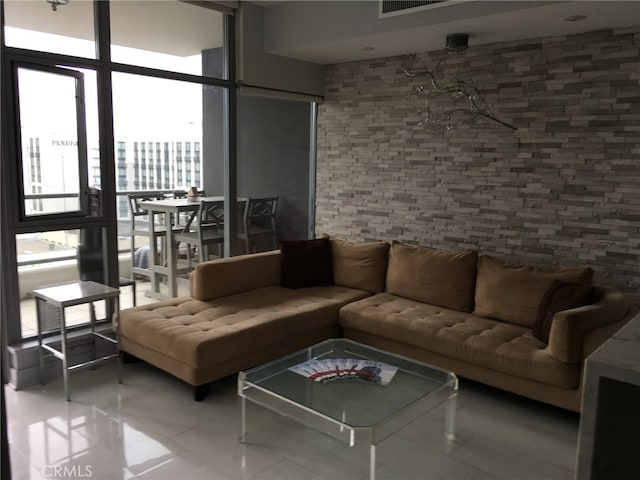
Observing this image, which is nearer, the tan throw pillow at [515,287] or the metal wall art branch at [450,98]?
the tan throw pillow at [515,287]

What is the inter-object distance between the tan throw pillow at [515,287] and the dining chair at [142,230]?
259 centimetres

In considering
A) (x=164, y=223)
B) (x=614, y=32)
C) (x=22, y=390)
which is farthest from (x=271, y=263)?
(x=614, y=32)

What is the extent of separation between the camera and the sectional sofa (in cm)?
302

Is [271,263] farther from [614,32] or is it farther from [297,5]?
[614,32]

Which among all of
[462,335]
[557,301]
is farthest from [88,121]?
[557,301]

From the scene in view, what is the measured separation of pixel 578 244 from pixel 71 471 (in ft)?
11.2

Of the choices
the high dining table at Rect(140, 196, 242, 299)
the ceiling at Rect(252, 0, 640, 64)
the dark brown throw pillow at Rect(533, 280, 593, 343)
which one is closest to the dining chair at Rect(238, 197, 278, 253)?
the high dining table at Rect(140, 196, 242, 299)

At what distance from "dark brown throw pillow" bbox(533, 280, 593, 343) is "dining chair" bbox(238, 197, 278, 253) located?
2.64 metres

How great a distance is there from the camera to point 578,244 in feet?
12.3

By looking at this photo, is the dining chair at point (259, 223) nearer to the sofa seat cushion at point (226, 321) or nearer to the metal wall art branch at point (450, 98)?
the sofa seat cushion at point (226, 321)

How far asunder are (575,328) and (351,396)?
1.27 meters

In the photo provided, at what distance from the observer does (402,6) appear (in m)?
3.64

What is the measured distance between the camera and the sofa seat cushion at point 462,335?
9.74 ft

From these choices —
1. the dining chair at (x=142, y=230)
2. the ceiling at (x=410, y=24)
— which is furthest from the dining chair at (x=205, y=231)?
the ceiling at (x=410, y=24)
